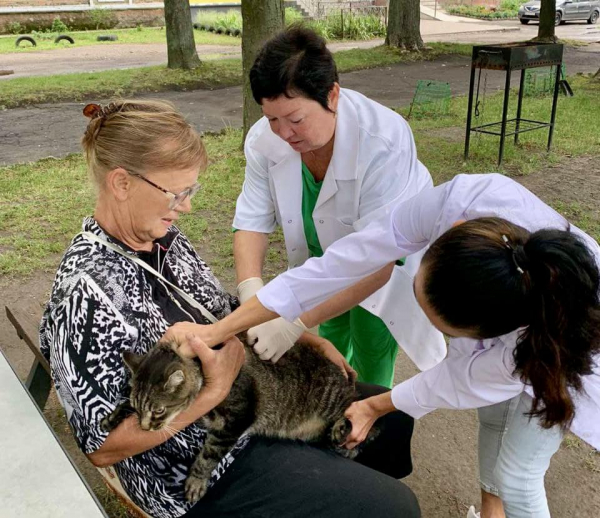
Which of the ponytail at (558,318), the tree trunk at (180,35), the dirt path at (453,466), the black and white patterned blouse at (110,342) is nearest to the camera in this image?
the ponytail at (558,318)

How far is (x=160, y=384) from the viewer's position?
1.80 metres

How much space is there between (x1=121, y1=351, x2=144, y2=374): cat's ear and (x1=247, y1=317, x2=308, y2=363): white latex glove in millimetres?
583

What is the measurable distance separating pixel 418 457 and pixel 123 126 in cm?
208

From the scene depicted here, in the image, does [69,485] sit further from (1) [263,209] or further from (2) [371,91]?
(2) [371,91]

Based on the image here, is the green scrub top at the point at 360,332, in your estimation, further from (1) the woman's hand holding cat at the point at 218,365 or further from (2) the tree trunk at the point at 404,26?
(2) the tree trunk at the point at 404,26

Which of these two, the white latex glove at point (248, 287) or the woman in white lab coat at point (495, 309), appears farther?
the white latex glove at point (248, 287)

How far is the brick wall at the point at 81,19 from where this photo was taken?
24.0m

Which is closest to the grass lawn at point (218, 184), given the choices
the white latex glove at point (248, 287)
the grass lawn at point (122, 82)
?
the white latex glove at point (248, 287)

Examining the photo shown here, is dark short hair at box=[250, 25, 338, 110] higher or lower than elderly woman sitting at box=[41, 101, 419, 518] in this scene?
higher

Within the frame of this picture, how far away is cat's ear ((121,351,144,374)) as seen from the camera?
5.66 ft

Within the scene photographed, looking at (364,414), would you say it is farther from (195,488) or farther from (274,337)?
(195,488)

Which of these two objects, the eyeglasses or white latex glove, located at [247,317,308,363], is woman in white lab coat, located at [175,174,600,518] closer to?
white latex glove, located at [247,317,308,363]

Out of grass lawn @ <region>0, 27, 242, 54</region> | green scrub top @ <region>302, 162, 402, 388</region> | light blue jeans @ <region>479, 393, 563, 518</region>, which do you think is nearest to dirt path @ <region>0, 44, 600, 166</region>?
green scrub top @ <region>302, 162, 402, 388</region>

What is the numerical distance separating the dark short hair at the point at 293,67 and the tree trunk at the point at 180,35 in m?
11.5
